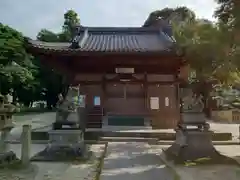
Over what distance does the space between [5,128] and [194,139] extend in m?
4.85

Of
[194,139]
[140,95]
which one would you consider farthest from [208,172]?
[140,95]

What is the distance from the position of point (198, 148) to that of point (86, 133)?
594 cm

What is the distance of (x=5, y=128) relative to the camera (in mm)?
7887

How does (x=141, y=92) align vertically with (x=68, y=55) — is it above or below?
below

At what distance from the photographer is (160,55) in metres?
14.7

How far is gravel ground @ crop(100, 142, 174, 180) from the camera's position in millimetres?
7012

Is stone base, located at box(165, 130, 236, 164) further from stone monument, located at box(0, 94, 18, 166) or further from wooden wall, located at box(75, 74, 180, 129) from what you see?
wooden wall, located at box(75, 74, 180, 129)

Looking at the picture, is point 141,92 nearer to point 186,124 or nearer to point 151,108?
point 151,108

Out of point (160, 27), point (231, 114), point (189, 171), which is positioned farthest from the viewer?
point (231, 114)

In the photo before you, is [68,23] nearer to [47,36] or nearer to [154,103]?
[47,36]

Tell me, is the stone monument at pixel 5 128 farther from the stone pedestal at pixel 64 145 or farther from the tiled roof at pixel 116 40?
the tiled roof at pixel 116 40

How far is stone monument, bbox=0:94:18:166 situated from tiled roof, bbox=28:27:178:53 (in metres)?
6.55

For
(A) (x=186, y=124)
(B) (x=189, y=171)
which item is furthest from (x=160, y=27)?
(B) (x=189, y=171)

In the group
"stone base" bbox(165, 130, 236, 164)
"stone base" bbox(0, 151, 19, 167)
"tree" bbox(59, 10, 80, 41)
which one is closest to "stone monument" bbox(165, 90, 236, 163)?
"stone base" bbox(165, 130, 236, 164)
